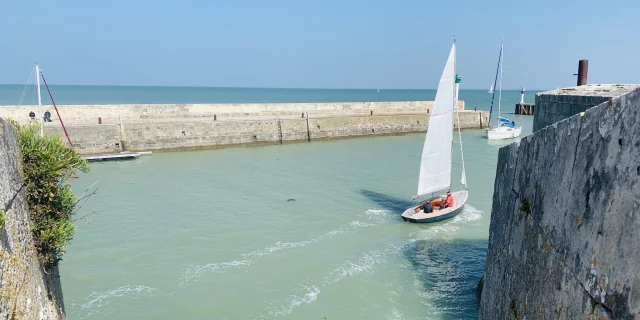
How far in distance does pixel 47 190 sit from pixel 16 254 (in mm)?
1260

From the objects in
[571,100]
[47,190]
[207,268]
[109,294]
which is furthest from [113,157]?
[571,100]

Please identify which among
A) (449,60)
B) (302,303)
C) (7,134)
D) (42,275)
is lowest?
(302,303)

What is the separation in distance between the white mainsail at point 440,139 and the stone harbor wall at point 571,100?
→ 761cm

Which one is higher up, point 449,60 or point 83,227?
point 449,60

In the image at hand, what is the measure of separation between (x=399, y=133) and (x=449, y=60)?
26.9m

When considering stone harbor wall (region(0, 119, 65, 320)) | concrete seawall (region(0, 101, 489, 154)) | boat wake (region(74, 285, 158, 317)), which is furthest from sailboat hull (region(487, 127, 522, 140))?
stone harbor wall (region(0, 119, 65, 320))

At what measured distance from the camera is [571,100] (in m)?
7.81

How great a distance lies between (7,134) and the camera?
4.83m

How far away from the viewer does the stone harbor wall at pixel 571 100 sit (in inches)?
288

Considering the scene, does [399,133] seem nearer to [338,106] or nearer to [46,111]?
[338,106]

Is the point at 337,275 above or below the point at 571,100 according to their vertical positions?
below

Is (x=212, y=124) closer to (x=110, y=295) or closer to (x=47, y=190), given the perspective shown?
(x=110, y=295)

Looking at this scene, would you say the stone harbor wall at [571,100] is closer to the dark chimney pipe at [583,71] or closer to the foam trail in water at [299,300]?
the dark chimney pipe at [583,71]

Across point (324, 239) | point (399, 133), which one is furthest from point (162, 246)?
point (399, 133)
